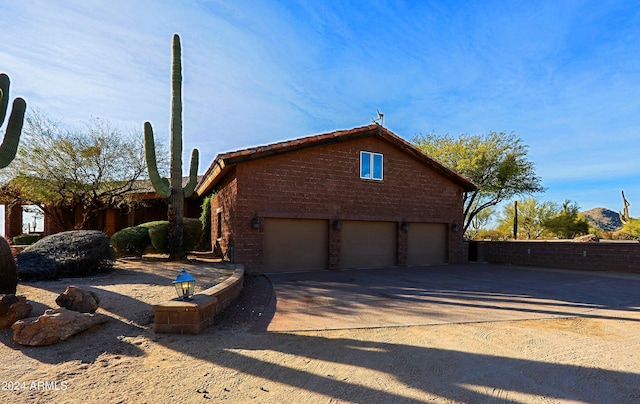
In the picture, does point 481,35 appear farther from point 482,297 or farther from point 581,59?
point 482,297

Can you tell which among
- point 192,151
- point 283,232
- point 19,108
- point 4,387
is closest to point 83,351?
point 4,387

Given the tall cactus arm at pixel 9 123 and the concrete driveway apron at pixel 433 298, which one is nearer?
the concrete driveway apron at pixel 433 298

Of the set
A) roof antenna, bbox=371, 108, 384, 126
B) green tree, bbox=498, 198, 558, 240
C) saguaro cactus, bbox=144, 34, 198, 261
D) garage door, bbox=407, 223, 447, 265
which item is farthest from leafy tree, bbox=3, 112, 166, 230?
green tree, bbox=498, 198, 558, 240

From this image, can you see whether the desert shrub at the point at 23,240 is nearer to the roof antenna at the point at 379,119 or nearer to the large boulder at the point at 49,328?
the large boulder at the point at 49,328

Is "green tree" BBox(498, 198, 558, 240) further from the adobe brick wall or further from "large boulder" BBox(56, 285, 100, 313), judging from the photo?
"large boulder" BBox(56, 285, 100, 313)

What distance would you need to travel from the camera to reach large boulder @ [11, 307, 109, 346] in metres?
3.97

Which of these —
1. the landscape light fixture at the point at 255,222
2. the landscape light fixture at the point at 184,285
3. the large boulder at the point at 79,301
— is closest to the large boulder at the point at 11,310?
the large boulder at the point at 79,301

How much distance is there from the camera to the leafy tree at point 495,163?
21.6 metres

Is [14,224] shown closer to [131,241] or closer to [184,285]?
[131,241]

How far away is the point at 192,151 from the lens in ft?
37.7

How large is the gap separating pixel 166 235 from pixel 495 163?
765 inches

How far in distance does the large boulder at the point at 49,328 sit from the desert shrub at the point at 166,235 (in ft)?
25.0

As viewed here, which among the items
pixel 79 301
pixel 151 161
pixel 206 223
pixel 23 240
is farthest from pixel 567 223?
pixel 23 240

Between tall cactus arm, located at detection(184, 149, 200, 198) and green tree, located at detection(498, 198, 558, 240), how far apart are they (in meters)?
28.8
